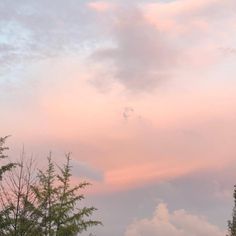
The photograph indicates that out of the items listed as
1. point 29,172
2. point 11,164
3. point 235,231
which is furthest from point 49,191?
point 235,231

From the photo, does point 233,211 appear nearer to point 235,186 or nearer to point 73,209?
point 235,186

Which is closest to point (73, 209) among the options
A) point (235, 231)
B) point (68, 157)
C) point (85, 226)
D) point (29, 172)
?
point (85, 226)

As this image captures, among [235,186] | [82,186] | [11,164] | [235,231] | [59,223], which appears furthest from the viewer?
[235,186]

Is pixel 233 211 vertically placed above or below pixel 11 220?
above

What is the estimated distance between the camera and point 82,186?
115ft

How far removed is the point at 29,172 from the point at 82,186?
42.7 feet

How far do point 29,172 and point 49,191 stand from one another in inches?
422

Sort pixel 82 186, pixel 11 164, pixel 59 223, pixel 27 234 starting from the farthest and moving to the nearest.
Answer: pixel 82 186 → pixel 59 223 → pixel 11 164 → pixel 27 234

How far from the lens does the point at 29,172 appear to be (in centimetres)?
2217

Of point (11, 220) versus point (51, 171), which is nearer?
point (11, 220)

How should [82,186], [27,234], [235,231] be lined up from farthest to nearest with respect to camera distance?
[235,231] → [82,186] → [27,234]

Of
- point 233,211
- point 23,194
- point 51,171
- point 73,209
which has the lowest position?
point 23,194

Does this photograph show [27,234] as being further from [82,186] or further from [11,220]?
[82,186]

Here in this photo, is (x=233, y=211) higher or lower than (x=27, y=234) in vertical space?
higher
